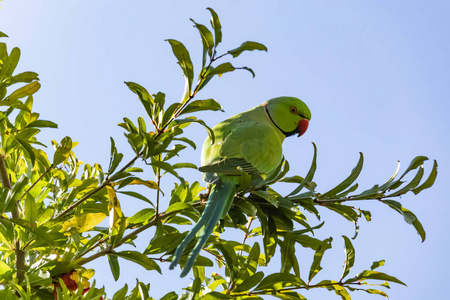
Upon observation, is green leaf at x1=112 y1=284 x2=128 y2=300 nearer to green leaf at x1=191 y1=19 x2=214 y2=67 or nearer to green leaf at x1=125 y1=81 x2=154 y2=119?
green leaf at x1=125 y1=81 x2=154 y2=119

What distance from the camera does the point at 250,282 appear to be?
1.90 m

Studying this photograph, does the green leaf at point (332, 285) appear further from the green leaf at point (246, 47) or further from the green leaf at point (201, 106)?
the green leaf at point (246, 47)

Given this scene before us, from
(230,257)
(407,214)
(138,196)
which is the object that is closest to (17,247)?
(138,196)

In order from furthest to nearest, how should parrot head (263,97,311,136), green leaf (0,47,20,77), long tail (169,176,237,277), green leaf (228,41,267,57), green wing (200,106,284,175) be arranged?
1. parrot head (263,97,311,136)
2. green wing (200,106,284,175)
3. green leaf (0,47,20,77)
4. green leaf (228,41,267,57)
5. long tail (169,176,237,277)

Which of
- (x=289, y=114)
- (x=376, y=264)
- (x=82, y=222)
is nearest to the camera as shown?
(x=82, y=222)

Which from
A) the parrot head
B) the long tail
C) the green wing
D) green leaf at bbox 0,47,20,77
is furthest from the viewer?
the parrot head

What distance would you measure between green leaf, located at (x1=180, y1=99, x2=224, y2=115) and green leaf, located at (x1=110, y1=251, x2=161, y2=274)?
0.57 m

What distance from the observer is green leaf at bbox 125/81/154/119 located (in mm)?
1864

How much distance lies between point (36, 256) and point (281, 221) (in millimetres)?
1026

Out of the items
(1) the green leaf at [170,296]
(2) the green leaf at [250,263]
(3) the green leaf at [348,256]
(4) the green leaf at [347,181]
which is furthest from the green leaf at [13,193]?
(3) the green leaf at [348,256]

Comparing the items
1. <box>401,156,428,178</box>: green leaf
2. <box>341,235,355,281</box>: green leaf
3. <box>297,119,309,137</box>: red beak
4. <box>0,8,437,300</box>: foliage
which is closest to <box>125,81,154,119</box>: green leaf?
<box>0,8,437,300</box>: foliage

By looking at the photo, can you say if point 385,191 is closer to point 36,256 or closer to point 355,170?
point 355,170

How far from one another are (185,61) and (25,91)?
0.67 metres

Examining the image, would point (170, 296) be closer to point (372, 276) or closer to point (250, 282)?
point (250, 282)
